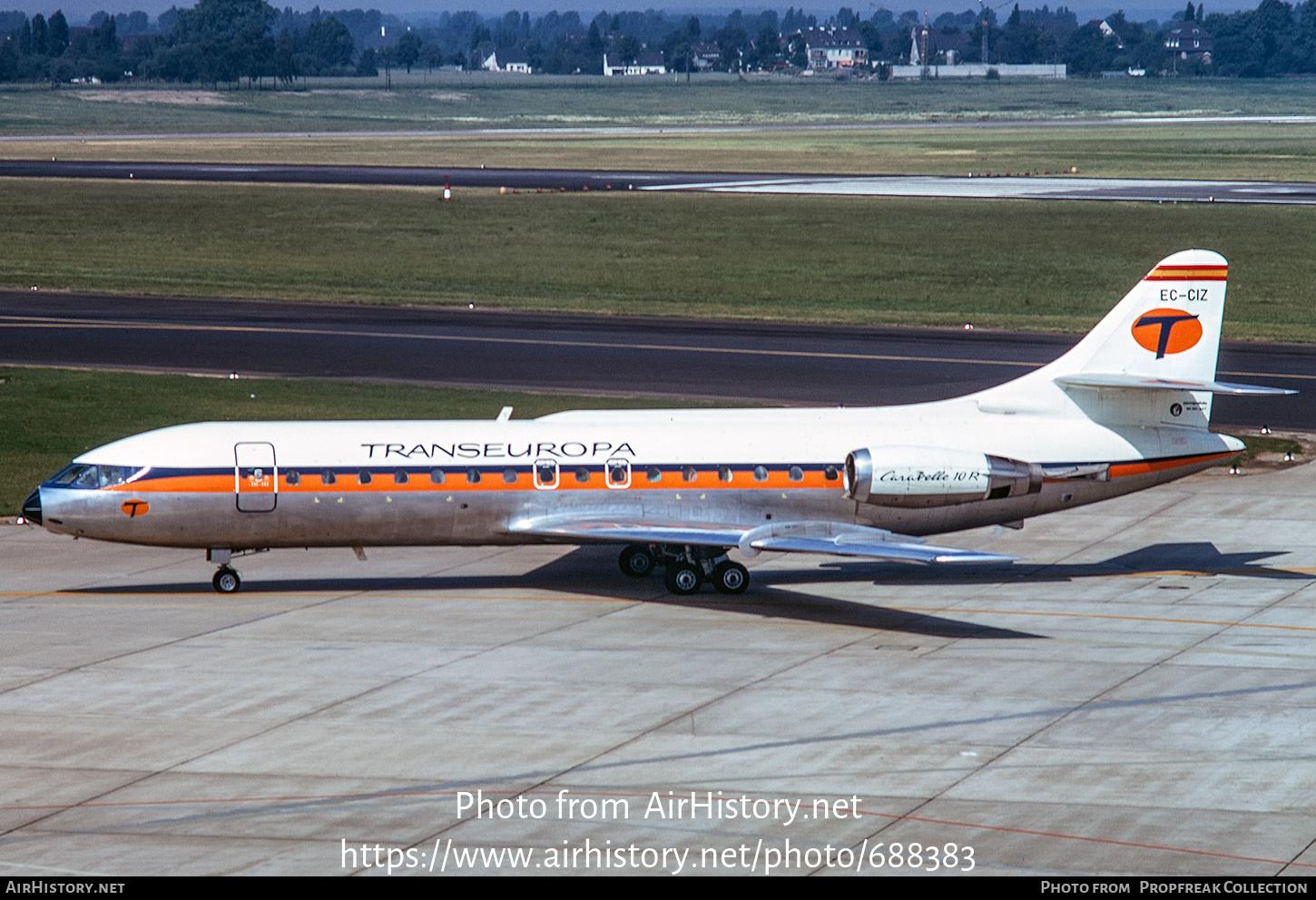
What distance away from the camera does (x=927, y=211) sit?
100m

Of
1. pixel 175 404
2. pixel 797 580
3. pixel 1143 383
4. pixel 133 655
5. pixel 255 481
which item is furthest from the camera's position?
pixel 175 404

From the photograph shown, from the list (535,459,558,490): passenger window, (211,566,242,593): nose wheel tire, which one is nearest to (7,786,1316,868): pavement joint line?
(535,459,558,490): passenger window

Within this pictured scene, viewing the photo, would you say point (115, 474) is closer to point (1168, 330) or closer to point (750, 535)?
point (750, 535)

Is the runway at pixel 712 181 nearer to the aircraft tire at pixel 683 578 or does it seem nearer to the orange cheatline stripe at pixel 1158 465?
the orange cheatline stripe at pixel 1158 465

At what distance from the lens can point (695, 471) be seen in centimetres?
3183

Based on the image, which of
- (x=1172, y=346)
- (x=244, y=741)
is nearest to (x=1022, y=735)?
(x=244, y=741)

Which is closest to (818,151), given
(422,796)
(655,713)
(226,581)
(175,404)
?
(175,404)

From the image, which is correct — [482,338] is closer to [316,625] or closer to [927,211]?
[316,625]

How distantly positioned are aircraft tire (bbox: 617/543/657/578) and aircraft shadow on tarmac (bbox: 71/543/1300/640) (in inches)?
8.6

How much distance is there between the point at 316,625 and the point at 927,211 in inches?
2986

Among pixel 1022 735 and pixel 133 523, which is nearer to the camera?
pixel 1022 735

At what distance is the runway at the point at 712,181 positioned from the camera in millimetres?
107562

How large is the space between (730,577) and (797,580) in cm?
210

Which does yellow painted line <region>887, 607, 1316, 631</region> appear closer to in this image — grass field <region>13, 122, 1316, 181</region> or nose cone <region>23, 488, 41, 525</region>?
nose cone <region>23, 488, 41, 525</region>
